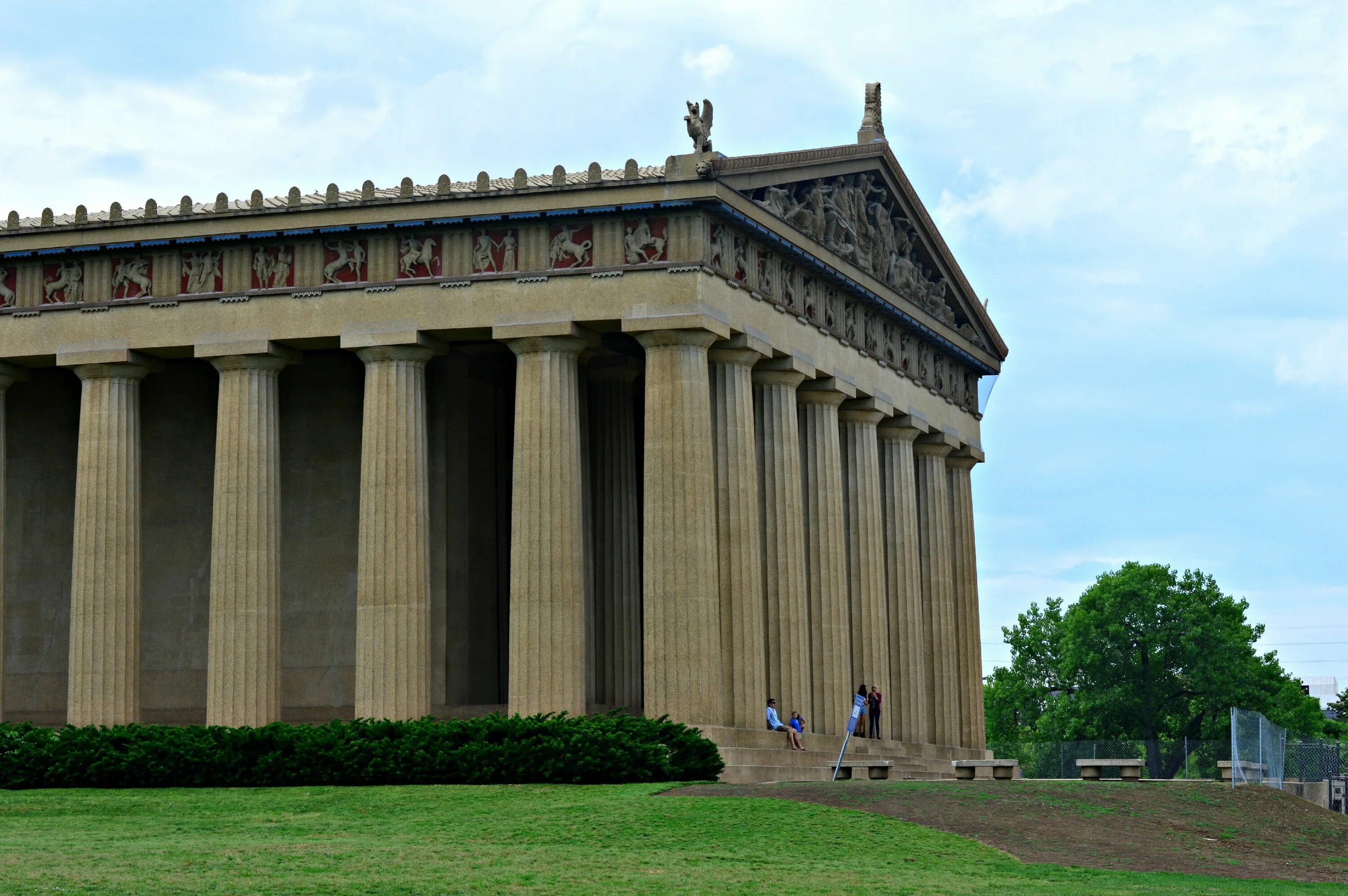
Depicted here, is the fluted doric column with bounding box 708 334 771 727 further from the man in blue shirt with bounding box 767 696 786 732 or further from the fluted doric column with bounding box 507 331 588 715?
the fluted doric column with bounding box 507 331 588 715

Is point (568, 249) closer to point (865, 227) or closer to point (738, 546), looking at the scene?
point (738, 546)

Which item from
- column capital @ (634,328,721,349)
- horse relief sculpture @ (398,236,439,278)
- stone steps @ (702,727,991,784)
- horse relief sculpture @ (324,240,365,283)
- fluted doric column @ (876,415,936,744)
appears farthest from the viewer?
fluted doric column @ (876,415,936,744)

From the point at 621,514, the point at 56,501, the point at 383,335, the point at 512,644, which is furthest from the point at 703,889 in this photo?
the point at 56,501

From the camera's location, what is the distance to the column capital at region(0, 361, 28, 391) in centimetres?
5906

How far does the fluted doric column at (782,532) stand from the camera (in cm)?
5784

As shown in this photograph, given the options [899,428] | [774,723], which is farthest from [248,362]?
[899,428]

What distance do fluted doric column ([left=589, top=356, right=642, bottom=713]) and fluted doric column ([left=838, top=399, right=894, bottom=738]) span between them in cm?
762

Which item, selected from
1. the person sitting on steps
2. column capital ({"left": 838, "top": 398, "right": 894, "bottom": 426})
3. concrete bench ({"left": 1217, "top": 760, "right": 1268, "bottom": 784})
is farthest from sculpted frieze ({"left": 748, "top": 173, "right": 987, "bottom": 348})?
concrete bench ({"left": 1217, "top": 760, "right": 1268, "bottom": 784})

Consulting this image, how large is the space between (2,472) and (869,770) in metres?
25.6

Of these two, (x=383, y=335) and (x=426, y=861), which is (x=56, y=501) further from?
(x=426, y=861)

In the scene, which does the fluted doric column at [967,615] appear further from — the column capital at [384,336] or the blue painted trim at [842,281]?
the column capital at [384,336]

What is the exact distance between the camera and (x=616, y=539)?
61.1 metres

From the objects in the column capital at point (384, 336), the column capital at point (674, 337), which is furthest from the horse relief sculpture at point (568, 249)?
the column capital at point (384, 336)

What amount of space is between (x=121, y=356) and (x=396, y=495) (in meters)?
9.23
